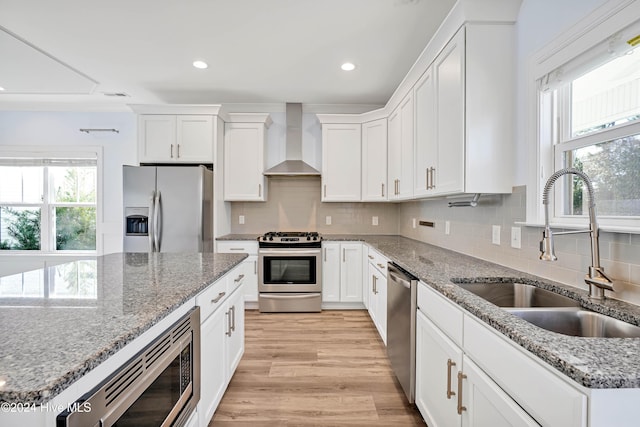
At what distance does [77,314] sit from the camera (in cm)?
93

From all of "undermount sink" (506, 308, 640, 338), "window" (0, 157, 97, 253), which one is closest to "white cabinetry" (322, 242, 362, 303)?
"undermount sink" (506, 308, 640, 338)

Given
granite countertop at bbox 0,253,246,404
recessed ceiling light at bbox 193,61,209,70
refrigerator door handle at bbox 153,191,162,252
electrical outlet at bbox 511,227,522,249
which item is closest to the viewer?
granite countertop at bbox 0,253,246,404

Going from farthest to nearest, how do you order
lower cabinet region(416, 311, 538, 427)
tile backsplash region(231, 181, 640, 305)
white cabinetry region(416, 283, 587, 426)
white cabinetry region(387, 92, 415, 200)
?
white cabinetry region(387, 92, 415, 200)
tile backsplash region(231, 181, 640, 305)
lower cabinet region(416, 311, 538, 427)
white cabinetry region(416, 283, 587, 426)

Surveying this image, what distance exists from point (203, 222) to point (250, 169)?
92 cm

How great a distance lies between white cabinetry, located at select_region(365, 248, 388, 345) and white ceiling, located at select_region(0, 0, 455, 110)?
1.88m

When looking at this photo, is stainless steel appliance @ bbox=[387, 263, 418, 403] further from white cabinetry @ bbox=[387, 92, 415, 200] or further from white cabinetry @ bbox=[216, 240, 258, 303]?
white cabinetry @ bbox=[216, 240, 258, 303]

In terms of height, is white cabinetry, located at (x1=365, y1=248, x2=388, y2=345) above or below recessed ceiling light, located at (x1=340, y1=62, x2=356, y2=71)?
below

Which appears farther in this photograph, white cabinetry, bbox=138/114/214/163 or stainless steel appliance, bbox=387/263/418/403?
white cabinetry, bbox=138/114/214/163

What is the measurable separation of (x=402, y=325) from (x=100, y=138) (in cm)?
454

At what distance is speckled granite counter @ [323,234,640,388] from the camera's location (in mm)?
637

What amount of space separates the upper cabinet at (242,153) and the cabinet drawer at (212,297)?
6.93 ft

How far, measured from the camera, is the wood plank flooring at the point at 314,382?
1.75m

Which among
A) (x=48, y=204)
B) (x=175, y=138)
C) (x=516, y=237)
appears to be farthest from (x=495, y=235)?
(x=48, y=204)

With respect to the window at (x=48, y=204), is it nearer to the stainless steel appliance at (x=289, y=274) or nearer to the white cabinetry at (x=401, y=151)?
the stainless steel appliance at (x=289, y=274)
